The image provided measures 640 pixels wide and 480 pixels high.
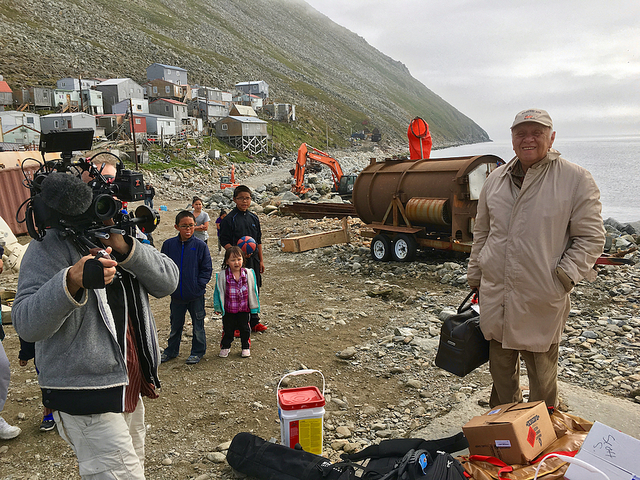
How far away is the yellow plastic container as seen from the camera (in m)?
3.22

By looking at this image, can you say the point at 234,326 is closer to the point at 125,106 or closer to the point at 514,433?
the point at 514,433

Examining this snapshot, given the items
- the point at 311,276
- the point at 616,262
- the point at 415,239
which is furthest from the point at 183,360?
the point at 616,262

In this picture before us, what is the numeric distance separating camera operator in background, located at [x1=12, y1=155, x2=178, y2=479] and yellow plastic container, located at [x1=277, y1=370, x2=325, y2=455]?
3.80 ft

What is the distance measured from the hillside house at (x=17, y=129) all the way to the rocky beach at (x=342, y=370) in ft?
131

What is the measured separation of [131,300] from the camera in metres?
2.38

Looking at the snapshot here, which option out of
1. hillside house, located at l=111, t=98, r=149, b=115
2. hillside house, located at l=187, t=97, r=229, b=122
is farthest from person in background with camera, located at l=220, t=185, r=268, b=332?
hillside house, located at l=187, t=97, r=229, b=122

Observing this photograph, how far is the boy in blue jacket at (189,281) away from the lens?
527 cm

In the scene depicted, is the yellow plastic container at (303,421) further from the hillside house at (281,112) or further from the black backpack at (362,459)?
the hillside house at (281,112)

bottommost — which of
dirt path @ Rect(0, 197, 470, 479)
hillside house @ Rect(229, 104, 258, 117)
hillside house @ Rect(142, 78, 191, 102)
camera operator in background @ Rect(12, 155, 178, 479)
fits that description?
dirt path @ Rect(0, 197, 470, 479)

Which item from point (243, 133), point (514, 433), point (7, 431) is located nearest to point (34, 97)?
point (243, 133)

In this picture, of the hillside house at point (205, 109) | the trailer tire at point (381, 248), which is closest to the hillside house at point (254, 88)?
the hillside house at point (205, 109)

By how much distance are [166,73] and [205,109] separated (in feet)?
36.6

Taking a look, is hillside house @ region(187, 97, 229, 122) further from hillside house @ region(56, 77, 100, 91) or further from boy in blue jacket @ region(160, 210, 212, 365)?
boy in blue jacket @ region(160, 210, 212, 365)

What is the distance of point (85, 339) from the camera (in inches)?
82.9
